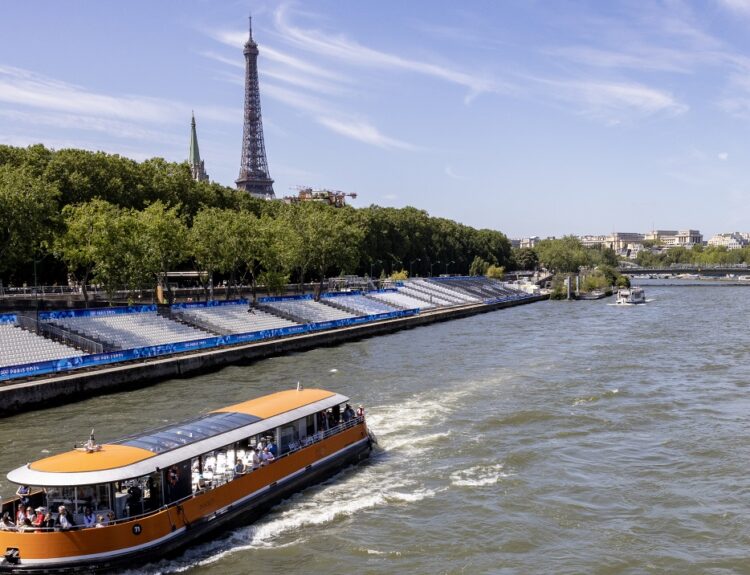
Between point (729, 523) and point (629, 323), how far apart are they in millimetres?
66476

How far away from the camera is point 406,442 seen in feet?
98.0

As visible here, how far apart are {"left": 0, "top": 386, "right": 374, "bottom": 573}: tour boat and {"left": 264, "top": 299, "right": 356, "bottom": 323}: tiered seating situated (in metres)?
49.5

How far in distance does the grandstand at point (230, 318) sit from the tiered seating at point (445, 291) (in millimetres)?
52360

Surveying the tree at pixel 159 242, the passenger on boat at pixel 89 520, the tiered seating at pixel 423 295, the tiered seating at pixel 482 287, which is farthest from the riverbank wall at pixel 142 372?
the tiered seating at pixel 482 287

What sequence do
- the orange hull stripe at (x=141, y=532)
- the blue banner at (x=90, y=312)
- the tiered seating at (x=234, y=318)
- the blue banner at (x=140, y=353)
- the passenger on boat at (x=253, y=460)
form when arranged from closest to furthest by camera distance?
the orange hull stripe at (x=141, y=532)
the passenger on boat at (x=253, y=460)
the blue banner at (x=140, y=353)
the blue banner at (x=90, y=312)
the tiered seating at (x=234, y=318)

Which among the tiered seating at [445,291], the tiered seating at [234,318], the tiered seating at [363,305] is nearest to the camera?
the tiered seating at [234,318]

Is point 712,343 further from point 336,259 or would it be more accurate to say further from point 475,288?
point 475,288

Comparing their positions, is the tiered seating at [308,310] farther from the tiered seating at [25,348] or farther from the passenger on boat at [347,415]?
the passenger on boat at [347,415]

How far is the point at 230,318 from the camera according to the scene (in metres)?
63.7

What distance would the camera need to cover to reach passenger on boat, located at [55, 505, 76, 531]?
17156 millimetres

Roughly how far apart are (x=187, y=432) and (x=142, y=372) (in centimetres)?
2332

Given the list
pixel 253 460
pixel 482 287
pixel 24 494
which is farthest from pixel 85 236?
pixel 482 287

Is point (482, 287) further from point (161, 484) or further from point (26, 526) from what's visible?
point (26, 526)

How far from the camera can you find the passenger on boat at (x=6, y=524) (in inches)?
685
